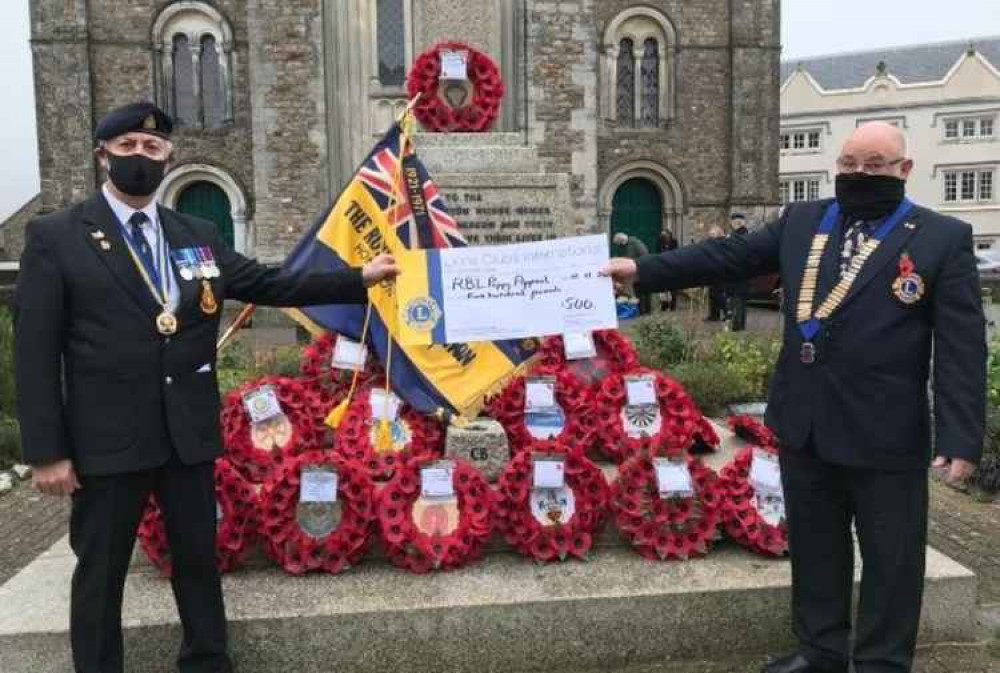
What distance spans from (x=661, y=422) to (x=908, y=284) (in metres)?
2.33

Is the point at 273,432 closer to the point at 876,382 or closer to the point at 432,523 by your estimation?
the point at 432,523

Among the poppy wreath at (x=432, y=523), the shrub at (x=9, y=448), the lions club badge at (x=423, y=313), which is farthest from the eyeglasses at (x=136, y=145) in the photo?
the shrub at (x=9, y=448)

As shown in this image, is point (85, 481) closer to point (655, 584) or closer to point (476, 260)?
point (476, 260)

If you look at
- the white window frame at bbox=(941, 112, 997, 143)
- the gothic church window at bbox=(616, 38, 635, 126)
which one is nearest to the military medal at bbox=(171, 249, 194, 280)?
the gothic church window at bbox=(616, 38, 635, 126)

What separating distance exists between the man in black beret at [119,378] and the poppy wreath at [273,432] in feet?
4.42

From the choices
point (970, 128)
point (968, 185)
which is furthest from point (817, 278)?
point (970, 128)

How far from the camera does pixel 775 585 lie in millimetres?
3684

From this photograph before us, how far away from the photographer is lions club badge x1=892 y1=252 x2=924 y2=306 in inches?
113

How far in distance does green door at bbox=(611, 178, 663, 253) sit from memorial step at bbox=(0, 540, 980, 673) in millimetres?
19852

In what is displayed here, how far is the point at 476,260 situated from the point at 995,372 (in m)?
5.26

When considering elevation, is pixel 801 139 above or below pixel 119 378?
above

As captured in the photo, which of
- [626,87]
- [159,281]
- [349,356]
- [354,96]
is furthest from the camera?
[626,87]

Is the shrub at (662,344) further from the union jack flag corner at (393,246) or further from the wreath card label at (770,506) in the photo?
the wreath card label at (770,506)

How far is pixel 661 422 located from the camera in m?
5.09
